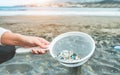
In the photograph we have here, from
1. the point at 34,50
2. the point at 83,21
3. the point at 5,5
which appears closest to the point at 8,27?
the point at 5,5

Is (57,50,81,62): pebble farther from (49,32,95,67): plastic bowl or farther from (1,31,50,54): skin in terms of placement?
(1,31,50,54): skin

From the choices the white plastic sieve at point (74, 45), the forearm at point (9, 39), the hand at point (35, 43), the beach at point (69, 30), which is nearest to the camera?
the forearm at point (9, 39)

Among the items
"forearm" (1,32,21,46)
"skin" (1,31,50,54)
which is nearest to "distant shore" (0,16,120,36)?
"skin" (1,31,50,54)

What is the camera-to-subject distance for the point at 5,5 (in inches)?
88.7

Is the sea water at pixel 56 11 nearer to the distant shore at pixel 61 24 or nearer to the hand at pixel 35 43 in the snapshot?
the distant shore at pixel 61 24

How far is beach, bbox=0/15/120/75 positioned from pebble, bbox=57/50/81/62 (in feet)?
0.80

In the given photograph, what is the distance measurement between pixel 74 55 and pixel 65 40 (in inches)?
4.7

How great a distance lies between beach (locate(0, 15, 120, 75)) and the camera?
7.02ft

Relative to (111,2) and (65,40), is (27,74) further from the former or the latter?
(111,2)

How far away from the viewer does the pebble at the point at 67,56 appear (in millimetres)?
1767

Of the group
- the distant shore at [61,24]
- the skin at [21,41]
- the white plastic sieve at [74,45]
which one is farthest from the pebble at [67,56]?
the distant shore at [61,24]

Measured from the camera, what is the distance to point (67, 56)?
5.93 ft

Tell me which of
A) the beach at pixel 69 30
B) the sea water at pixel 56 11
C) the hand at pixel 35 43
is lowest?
the beach at pixel 69 30

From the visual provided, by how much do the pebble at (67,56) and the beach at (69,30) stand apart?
24cm
